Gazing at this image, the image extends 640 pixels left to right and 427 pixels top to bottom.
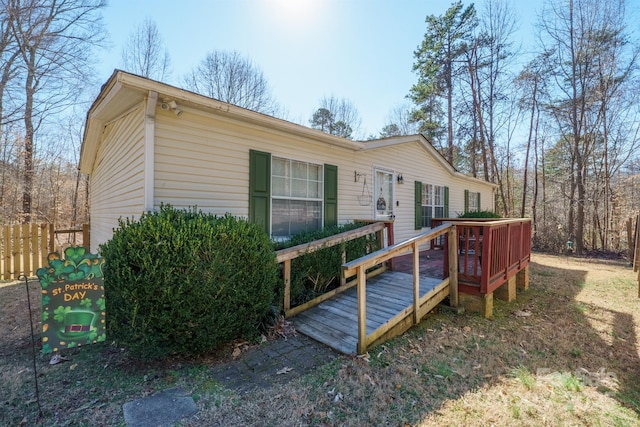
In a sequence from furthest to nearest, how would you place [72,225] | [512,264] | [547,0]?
[72,225] < [547,0] < [512,264]

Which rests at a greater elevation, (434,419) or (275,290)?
(275,290)

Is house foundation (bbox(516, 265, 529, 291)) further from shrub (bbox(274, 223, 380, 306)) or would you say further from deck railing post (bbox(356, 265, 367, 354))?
deck railing post (bbox(356, 265, 367, 354))

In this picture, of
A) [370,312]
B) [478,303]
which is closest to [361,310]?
[370,312]

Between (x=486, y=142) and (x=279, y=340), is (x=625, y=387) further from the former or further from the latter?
(x=486, y=142)

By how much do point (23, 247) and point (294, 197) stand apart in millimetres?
6803

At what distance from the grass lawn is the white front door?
364cm

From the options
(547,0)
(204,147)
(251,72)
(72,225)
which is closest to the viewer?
(204,147)

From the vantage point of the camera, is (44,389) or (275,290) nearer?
(44,389)

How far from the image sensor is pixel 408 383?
8.47ft

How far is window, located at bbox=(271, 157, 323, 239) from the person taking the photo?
5191mm

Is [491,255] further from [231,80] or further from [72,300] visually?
[231,80]

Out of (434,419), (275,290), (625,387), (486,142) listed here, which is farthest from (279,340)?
(486,142)

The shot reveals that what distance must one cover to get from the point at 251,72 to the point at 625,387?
18.1m

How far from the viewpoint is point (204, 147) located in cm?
432
